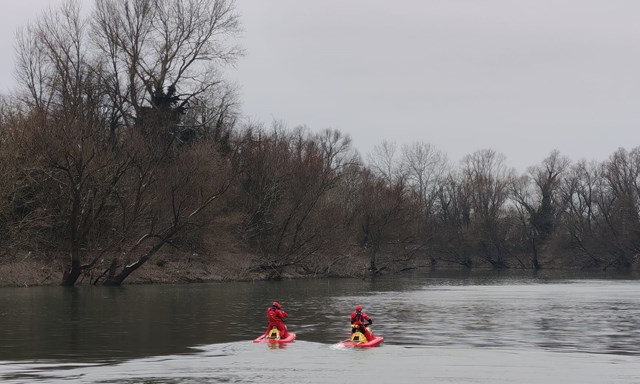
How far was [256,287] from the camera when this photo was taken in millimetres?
63781

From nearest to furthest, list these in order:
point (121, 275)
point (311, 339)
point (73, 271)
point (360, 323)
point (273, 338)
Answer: point (360, 323) < point (273, 338) < point (311, 339) < point (73, 271) < point (121, 275)

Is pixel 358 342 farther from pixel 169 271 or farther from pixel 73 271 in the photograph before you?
pixel 169 271

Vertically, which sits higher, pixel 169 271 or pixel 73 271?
pixel 169 271

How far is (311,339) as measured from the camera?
100 feet

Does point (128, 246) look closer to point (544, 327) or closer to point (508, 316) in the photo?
point (508, 316)

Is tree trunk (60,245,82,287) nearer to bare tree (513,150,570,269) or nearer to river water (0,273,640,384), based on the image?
river water (0,273,640,384)

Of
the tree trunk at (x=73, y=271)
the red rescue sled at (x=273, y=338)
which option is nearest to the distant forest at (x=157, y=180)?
the tree trunk at (x=73, y=271)

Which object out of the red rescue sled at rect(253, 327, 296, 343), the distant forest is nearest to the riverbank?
the distant forest

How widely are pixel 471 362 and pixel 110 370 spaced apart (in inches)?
359

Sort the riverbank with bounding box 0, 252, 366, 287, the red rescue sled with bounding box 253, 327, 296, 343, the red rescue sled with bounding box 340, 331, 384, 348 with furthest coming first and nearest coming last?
the riverbank with bounding box 0, 252, 366, 287
the red rescue sled with bounding box 253, 327, 296, 343
the red rescue sled with bounding box 340, 331, 384, 348

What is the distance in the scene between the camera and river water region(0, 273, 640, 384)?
2234 centimetres

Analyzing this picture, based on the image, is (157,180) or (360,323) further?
(157,180)

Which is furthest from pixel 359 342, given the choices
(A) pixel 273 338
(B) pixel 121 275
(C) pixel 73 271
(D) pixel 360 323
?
(B) pixel 121 275

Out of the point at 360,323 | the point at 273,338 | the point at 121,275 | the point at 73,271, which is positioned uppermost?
the point at 73,271
